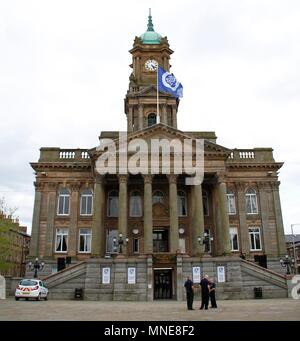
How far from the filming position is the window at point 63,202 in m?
Answer: 47.1

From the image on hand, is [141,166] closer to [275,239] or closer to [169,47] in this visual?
[275,239]

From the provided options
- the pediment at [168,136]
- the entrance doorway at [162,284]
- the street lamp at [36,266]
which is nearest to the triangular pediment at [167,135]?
the pediment at [168,136]

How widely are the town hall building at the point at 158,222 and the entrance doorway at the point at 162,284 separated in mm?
93

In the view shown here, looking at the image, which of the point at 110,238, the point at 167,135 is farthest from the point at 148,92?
the point at 110,238

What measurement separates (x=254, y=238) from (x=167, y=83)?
2141 centimetres

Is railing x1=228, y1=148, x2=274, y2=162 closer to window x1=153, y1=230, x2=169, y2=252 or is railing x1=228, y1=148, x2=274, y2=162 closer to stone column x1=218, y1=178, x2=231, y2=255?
stone column x1=218, y1=178, x2=231, y2=255

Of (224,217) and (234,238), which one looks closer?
(224,217)

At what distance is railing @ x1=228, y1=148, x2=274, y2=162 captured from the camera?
4909cm

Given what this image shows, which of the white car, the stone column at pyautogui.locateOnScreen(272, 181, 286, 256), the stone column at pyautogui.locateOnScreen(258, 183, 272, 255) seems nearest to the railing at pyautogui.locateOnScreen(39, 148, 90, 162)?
the white car

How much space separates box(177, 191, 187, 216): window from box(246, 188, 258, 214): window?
8078 millimetres

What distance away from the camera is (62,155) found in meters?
48.9

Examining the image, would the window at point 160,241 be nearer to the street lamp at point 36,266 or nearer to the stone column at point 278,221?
the street lamp at point 36,266

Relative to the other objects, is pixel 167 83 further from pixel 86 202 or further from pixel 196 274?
pixel 196 274
